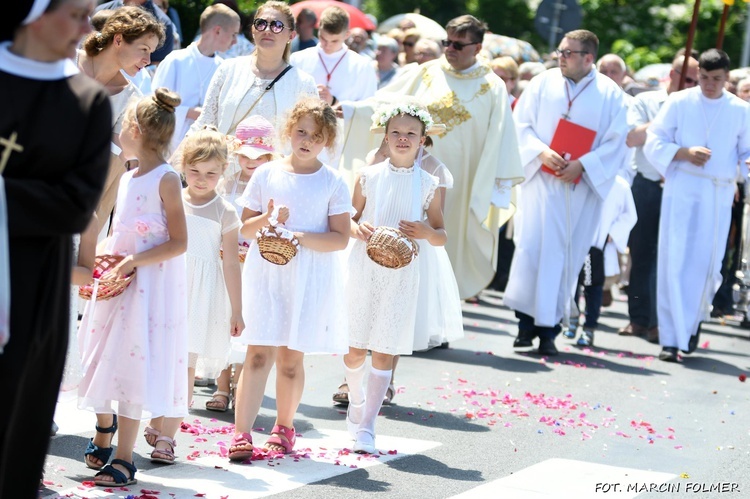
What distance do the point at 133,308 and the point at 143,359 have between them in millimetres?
224

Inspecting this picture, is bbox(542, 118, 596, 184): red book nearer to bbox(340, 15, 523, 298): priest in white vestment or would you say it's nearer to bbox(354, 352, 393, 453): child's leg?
bbox(340, 15, 523, 298): priest in white vestment

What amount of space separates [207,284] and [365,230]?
2.91 feet

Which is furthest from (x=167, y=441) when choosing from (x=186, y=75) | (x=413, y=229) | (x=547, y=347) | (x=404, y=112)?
(x=547, y=347)

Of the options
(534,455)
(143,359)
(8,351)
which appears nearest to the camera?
(8,351)

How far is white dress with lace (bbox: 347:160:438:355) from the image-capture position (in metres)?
7.54

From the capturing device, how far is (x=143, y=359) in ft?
19.7

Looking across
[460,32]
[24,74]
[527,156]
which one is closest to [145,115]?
[24,74]

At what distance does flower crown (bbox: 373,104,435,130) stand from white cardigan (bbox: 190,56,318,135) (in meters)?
0.81

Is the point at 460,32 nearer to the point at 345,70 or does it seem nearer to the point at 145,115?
the point at 345,70

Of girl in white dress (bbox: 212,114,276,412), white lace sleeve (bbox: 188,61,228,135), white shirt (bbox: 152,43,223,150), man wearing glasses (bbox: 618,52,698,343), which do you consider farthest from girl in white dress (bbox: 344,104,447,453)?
man wearing glasses (bbox: 618,52,698,343)

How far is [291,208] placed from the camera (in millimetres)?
6926

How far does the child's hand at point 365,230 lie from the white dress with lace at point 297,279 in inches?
17.1

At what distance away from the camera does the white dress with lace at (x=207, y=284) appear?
7.04 meters

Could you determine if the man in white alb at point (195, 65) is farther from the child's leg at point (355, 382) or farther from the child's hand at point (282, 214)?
the child's hand at point (282, 214)
